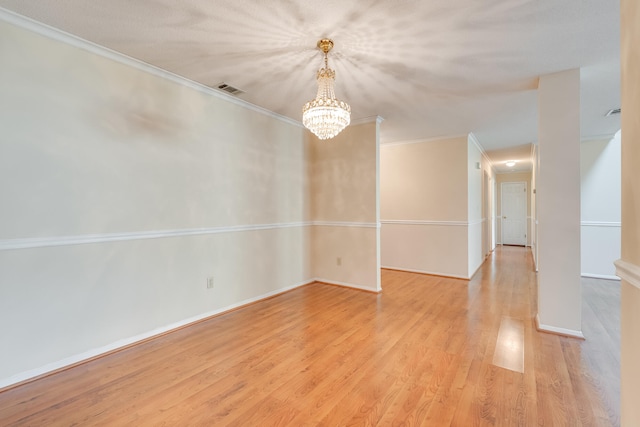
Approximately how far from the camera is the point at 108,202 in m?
2.39

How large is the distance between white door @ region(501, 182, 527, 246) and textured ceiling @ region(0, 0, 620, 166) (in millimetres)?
6382

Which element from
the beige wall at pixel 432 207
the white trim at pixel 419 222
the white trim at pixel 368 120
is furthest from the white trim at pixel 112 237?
the beige wall at pixel 432 207

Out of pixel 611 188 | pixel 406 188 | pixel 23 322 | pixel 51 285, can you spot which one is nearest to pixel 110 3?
pixel 51 285

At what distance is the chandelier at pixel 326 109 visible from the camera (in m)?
2.25

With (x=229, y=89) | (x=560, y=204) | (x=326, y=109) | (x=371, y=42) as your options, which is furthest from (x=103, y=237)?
(x=560, y=204)

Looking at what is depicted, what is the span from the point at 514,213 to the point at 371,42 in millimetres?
9117

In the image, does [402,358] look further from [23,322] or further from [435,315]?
[23,322]

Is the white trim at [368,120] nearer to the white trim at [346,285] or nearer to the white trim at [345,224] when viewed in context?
the white trim at [345,224]

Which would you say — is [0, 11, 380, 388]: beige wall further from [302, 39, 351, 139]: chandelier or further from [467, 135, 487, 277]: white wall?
[467, 135, 487, 277]: white wall

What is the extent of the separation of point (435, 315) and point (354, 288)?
4.39 ft

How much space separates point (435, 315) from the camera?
3.22m

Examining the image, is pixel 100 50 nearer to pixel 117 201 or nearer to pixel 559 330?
pixel 117 201

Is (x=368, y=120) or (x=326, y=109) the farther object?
(x=368, y=120)

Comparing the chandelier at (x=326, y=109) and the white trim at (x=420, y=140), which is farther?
the white trim at (x=420, y=140)
